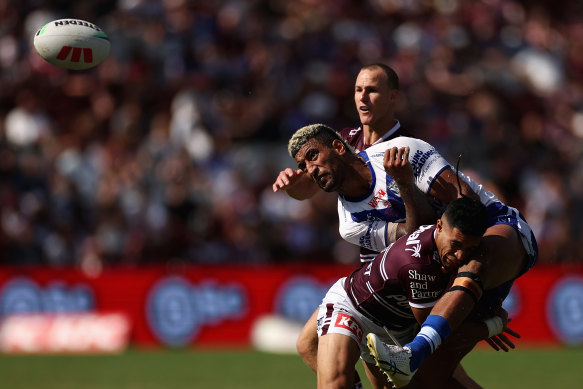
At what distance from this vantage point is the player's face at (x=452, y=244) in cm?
676

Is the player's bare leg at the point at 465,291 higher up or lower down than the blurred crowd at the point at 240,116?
lower down

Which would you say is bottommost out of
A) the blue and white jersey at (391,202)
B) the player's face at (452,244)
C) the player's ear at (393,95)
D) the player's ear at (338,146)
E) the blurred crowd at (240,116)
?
the player's face at (452,244)

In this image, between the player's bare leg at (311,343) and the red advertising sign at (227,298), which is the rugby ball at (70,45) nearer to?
the player's bare leg at (311,343)

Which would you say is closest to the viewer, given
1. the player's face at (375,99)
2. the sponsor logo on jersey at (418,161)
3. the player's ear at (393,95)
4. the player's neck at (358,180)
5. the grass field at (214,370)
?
the sponsor logo on jersey at (418,161)

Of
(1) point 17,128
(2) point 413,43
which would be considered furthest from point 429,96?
(1) point 17,128

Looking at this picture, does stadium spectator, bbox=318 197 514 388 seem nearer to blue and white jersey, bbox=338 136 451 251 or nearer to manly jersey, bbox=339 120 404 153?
A: blue and white jersey, bbox=338 136 451 251

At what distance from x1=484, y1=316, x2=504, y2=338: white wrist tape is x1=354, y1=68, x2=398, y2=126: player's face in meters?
1.88

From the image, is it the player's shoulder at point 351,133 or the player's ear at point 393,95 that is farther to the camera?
the player's shoulder at point 351,133

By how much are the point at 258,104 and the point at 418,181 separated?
1117 cm

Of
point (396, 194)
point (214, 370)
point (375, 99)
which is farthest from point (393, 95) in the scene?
point (214, 370)

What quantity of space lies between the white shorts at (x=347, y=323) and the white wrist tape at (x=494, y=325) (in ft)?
2.14

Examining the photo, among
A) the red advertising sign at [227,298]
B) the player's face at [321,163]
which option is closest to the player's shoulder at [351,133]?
the player's face at [321,163]

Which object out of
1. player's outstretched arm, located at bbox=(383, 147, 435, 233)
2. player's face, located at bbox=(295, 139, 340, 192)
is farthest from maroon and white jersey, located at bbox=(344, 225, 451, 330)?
player's face, located at bbox=(295, 139, 340, 192)

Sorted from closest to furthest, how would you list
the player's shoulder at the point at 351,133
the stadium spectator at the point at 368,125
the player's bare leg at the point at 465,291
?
the player's bare leg at the point at 465,291, the stadium spectator at the point at 368,125, the player's shoulder at the point at 351,133
